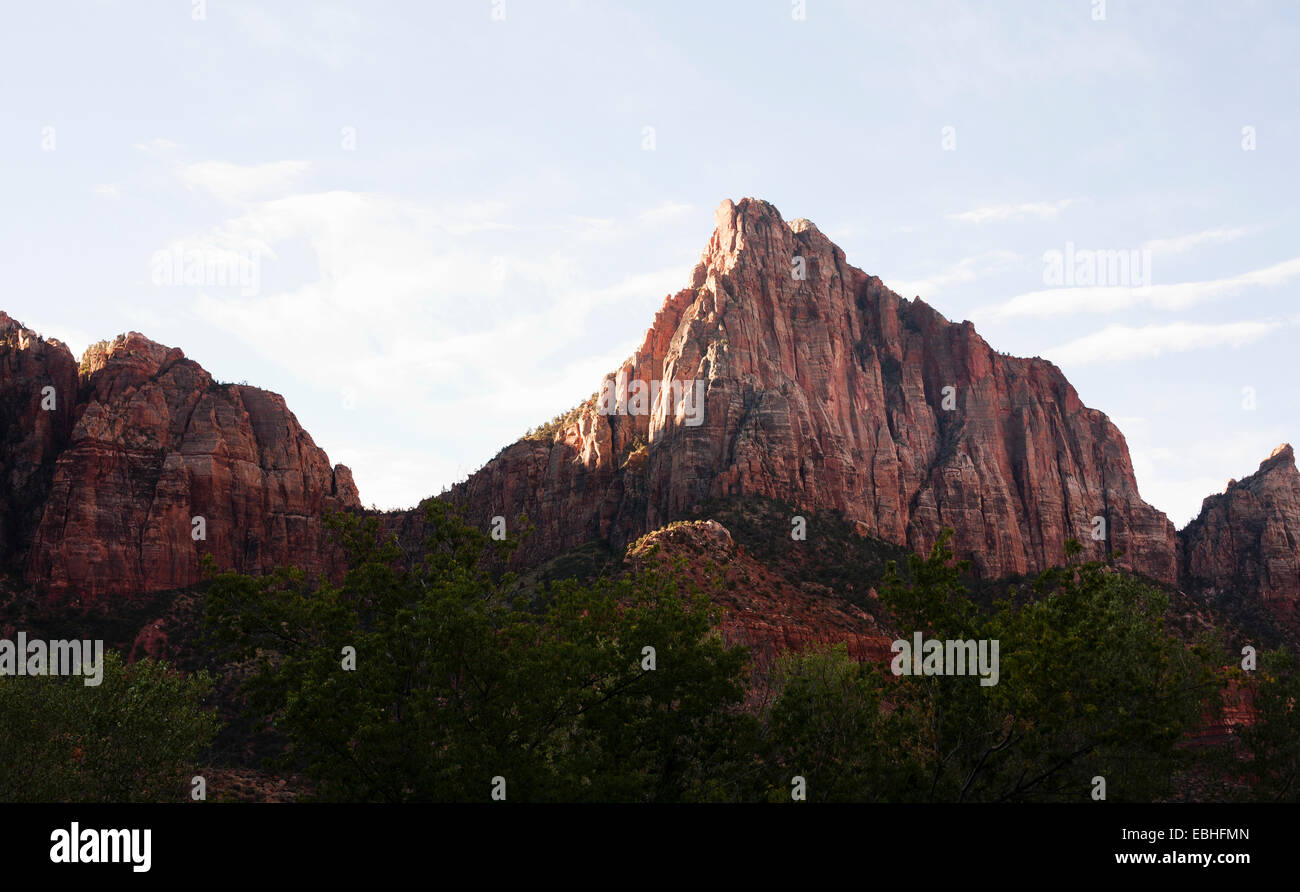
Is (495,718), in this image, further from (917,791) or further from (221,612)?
(917,791)

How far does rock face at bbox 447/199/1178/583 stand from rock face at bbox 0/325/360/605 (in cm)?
2963

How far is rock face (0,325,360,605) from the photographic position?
110125mm

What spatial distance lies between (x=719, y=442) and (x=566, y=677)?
3432 inches

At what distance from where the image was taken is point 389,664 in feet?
99.0

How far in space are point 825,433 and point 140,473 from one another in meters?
83.3

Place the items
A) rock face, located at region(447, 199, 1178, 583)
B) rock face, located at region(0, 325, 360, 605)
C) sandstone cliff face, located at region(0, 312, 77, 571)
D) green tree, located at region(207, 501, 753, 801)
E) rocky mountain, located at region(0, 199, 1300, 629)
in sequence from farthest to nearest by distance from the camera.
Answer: rock face, located at region(447, 199, 1178, 583)
rocky mountain, located at region(0, 199, 1300, 629)
sandstone cliff face, located at region(0, 312, 77, 571)
rock face, located at region(0, 325, 360, 605)
green tree, located at region(207, 501, 753, 801)

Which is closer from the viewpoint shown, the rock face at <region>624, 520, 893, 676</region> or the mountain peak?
the rock face at <region>624, 520, 893, 676</region>

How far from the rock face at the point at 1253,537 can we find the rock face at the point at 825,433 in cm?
608

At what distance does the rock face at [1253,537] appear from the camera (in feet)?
486

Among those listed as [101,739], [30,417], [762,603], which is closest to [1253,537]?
[762,603]

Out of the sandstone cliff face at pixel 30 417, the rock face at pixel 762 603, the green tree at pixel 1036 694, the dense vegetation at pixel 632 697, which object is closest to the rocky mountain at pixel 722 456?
the sandstone cliff face at pixel 30 417

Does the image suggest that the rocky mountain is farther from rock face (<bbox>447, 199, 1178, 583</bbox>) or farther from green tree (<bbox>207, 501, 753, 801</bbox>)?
green tree (<bbox>207, 501, 753, 801</bbox>)

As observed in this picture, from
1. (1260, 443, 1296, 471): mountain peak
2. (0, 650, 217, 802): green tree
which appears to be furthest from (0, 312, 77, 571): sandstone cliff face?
(1260, 443, 1296, 471): mountain peak

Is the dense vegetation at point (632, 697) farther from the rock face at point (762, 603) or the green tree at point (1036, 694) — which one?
the rock face at point (762, 603)
